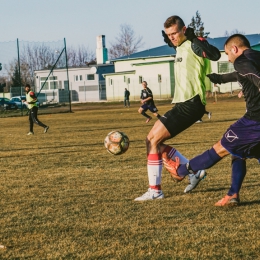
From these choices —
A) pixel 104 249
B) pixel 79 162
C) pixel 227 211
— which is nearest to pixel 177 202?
pixel 227 211

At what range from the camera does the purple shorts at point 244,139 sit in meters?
6.17

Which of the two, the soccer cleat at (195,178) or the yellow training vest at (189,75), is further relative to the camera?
the soccer cleat at (195,178)

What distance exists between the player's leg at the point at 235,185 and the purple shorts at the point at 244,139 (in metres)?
0.37

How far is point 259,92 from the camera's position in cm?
610

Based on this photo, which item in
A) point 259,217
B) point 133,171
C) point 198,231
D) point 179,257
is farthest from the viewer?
point 133,171

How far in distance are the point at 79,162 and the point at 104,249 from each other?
6895mm

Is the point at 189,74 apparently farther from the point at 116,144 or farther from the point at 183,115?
the point at 116,144

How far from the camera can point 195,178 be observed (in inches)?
296

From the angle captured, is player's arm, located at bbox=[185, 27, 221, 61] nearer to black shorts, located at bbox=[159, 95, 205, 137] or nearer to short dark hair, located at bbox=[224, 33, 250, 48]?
short dark hair, located at bbox=[224, 33, 250, 48]

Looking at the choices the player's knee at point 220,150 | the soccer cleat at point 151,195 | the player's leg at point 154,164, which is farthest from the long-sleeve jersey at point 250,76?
the soccer cleat at point 151,195

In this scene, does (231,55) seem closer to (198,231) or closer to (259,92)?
(259,92)

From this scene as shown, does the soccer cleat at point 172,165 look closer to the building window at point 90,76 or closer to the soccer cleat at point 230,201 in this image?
the soccer cleat at point 230,201

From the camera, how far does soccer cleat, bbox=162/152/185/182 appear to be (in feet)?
24.0

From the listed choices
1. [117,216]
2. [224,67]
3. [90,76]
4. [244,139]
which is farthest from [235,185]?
[90,76]
